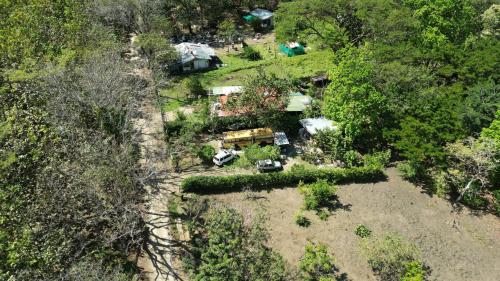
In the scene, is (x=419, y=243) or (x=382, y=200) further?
(x=382, y=200)

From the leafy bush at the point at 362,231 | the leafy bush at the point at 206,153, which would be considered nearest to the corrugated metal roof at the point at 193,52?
the leafy bush at the point at 206,153

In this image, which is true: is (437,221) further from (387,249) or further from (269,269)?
(269,269)

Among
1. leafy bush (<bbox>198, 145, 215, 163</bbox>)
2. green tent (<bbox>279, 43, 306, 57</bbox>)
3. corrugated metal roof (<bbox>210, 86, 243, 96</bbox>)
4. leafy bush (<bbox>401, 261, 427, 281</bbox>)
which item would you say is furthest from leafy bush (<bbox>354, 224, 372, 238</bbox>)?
green tent (<bbox>279, 43, 306, 57</bbox>)

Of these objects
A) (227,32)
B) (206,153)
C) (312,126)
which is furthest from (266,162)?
(227,32)

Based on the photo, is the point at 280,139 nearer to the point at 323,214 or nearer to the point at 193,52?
the point at 323,214

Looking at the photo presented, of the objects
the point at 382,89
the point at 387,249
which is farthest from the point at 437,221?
the point at 382,89

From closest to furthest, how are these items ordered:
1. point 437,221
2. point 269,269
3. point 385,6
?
1. point 269,269
2. point 437,221
3. point 385,6
